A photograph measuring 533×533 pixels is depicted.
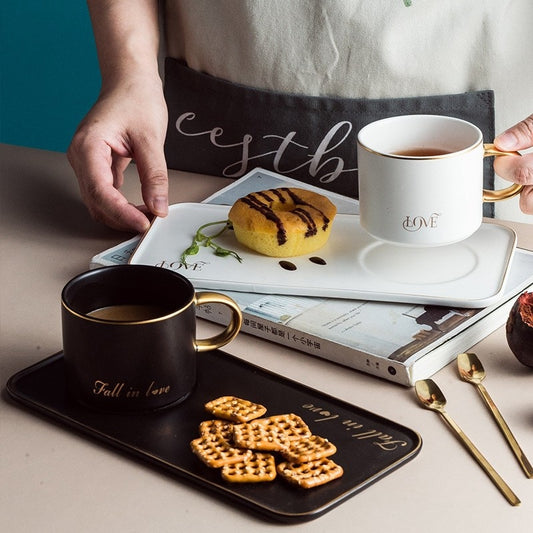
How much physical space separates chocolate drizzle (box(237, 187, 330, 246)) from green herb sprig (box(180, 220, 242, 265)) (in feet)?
0.18

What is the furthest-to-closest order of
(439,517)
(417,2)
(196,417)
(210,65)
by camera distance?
1. (210,65)
2. (417,2)
3. (196,417)
4. (439,517)

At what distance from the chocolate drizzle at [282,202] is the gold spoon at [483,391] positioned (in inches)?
9.7

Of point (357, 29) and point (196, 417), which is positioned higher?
point (357, 29)

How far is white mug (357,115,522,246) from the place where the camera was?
3.32ft

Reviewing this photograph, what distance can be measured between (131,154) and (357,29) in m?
0.34

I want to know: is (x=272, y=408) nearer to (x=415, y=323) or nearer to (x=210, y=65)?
(x=415, y=323)

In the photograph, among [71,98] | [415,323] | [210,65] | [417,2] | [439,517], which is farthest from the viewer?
[71,98]

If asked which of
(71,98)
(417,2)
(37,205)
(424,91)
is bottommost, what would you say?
(71,98)

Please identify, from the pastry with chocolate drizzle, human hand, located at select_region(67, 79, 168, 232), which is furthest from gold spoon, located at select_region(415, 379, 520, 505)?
human hand, located at select_region(67, 79, 168, 232)

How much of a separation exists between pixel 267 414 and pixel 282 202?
374 mm

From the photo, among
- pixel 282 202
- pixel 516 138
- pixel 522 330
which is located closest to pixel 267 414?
pixel 522 330

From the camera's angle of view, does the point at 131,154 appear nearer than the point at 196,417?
No

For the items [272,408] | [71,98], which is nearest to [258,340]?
[272,408]

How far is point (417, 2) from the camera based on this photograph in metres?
1.28
